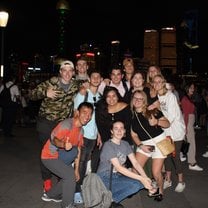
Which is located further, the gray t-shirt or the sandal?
the sandal

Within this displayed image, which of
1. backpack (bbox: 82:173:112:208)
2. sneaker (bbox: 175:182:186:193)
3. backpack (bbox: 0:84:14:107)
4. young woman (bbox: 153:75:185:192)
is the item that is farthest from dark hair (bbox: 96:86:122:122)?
backpack (bbox: 0:84:14:107)

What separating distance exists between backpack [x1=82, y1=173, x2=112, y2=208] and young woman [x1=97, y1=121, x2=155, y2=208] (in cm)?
20

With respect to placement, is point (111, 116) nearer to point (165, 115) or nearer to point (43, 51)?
point (165, 115)

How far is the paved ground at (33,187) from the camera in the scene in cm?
575

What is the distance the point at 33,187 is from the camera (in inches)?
257

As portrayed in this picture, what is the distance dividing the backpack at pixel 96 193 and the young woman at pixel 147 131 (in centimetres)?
97

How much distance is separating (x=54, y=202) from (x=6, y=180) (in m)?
1.55

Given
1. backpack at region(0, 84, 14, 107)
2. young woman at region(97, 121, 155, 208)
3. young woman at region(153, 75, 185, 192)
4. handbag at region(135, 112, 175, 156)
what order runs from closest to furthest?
1. young woman at region(97, 121, 155, 208)
2. handbag at region(135, 112, 175, 156)
3. young woman at region(153, 75, 185, 192)
4. backpack at region(0, 84, 14, 107)

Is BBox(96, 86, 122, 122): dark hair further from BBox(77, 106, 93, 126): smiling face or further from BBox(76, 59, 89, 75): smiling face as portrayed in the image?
BBox(76, 59, 89, 75): smiling face

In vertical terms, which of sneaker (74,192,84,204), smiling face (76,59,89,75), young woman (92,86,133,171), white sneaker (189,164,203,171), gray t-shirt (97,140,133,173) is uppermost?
smiling face (76,59,89,75)

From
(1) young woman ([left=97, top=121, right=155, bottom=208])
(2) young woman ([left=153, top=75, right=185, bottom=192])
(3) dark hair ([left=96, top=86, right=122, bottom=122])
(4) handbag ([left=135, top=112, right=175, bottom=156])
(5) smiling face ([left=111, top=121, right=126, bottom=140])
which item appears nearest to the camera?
(1) young woman ([left=97, top=121, right=155, bottom=208])

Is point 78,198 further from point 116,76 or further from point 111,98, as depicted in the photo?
point 116,76

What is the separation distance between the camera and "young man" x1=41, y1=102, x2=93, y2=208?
5.02 meters

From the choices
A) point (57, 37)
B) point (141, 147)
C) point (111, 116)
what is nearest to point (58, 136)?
point (111, 116)
